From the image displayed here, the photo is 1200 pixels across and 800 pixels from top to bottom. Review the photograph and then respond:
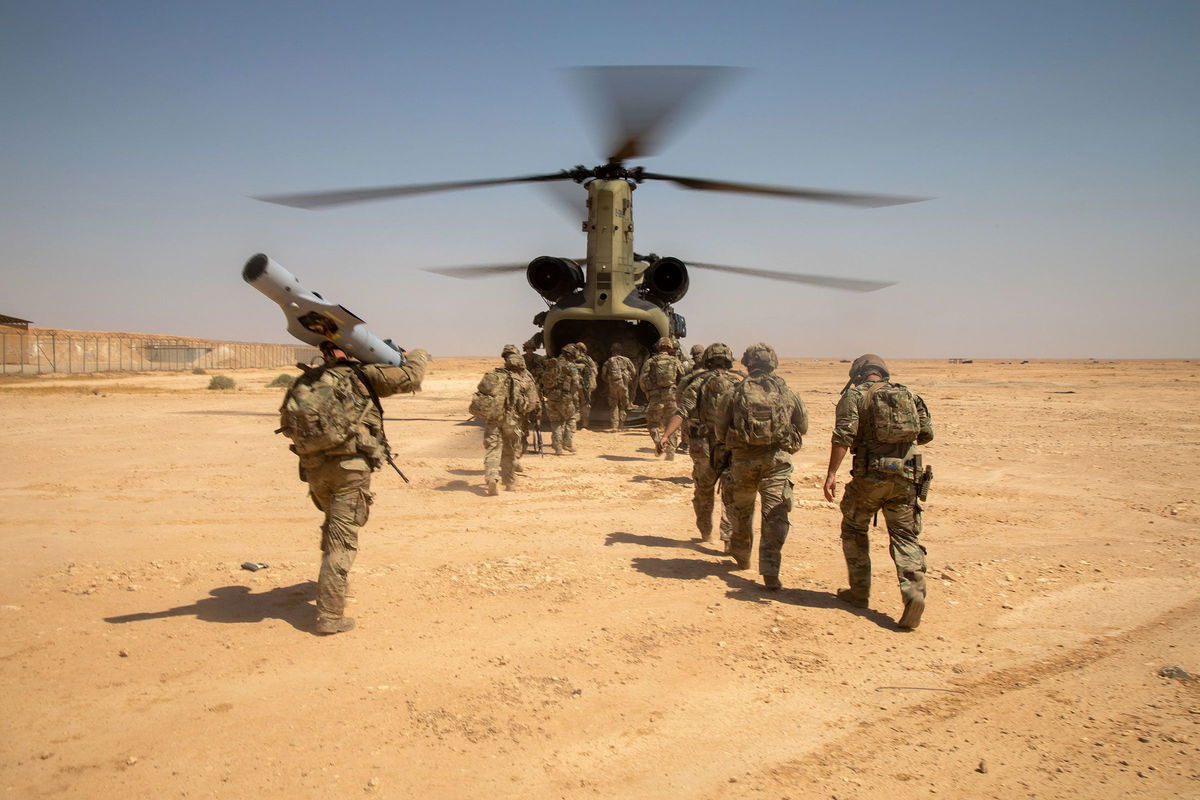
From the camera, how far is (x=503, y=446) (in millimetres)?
8977

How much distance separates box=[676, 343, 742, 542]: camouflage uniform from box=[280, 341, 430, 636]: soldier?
2.56 meters

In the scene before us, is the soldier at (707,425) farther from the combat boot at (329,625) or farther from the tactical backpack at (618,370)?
the tactical backpack at (618,370)

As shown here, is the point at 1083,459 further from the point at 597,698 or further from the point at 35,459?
the point at 35,459

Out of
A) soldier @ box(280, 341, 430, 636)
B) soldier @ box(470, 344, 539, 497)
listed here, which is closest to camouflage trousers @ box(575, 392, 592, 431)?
soldier @ box(470, 344, 539, 497)

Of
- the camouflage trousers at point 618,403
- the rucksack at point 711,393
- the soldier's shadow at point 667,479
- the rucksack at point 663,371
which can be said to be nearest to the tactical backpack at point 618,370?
the camouflage trousers at point 618,403

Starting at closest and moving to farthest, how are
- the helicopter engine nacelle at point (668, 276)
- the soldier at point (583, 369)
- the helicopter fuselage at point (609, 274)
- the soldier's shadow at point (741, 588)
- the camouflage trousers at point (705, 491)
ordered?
the soldier's shadow at point (741, 588)
the camouflage trousers at point (705, 491)
the soldier at point (583, 369)
the helicopter fuselage at point (609, 274)
the helicopter engine nacelle at point (668, 276)

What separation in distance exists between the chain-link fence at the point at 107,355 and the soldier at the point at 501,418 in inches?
1321

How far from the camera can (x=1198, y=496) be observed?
865cm

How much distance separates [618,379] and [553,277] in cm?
255

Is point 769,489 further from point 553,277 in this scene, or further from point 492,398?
point 553,277

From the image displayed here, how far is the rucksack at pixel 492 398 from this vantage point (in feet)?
29.1

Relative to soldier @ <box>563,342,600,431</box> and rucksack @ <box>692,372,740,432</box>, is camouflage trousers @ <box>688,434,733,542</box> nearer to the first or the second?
rucksack @ <box>692,372,740,432</box>

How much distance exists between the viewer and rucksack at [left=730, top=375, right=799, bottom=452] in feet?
17.2

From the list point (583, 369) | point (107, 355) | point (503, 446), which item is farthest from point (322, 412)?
point (107, 355)
